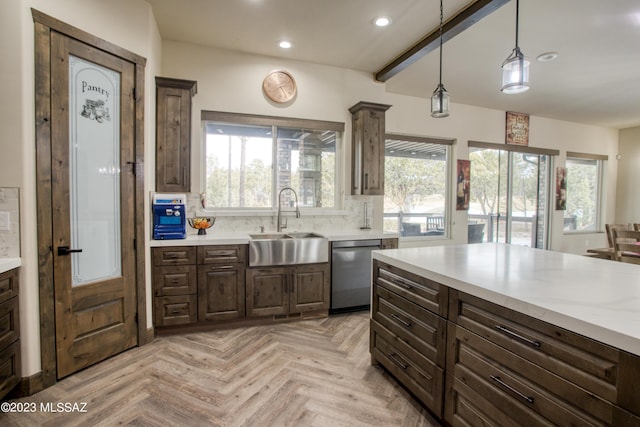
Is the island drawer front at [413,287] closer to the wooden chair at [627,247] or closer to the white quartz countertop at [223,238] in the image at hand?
the white quartz countertop at [223,238]

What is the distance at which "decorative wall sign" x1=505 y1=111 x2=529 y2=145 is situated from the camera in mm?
5738

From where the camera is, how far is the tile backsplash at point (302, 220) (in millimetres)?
3635

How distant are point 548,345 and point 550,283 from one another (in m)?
0.42

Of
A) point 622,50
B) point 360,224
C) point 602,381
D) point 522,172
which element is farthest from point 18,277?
point 522,172

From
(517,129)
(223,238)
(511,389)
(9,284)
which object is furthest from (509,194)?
(9,284)

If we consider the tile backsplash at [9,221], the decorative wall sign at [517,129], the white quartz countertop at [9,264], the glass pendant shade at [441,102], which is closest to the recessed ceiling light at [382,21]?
the glass pendant shade at [441,102]

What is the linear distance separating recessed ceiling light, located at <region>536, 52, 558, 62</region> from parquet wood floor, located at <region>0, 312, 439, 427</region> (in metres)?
3.77

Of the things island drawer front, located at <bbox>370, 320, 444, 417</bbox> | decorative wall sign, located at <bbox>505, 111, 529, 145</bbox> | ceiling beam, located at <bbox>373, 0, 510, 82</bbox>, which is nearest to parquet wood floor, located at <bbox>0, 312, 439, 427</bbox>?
island drawer front, located at <bbox>370, 320, 444, 417</bbox>

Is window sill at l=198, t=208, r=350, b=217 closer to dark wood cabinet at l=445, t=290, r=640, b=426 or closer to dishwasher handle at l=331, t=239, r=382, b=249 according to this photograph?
dishwasher handle at l=331, t=239, r=382, b=249

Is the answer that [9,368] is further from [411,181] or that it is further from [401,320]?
[411,181]

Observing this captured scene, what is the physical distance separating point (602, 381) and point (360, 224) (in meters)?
3.34

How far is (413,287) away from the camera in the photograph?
6.51 feet

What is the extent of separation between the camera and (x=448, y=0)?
2693 mm

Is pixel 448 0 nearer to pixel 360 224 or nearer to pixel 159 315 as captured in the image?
pixel 360 224
